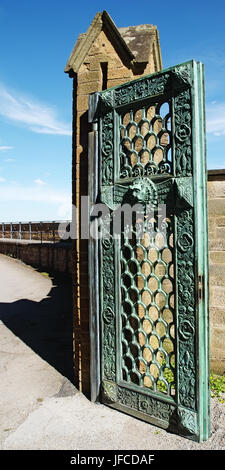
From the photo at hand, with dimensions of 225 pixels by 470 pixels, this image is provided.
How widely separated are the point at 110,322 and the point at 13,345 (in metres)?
2.98

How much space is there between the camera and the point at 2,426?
346cm

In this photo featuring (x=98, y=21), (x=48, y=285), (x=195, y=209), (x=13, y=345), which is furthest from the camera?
(x=48, y=285)

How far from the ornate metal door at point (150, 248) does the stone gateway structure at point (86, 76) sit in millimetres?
267

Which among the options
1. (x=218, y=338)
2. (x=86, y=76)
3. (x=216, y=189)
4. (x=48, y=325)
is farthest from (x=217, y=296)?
(x=48, y=325)

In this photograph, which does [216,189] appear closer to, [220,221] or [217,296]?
[220,221]

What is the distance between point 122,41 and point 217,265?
3135mm

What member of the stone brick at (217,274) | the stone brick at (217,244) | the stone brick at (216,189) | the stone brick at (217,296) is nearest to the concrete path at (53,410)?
the stone brick at (217,296)

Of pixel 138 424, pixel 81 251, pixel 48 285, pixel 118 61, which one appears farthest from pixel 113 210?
pixel 48 285

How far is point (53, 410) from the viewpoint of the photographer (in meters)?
3.76

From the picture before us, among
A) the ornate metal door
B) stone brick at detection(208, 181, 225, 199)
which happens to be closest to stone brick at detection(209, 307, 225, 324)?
the ornate metal door

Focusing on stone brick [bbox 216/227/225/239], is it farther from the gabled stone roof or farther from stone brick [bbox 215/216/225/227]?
the gabled stone roof

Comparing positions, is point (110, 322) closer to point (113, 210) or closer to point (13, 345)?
point (113, 210)

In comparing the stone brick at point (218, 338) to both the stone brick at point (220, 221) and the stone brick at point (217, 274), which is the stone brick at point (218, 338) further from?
the stone brick at point (220, 221)

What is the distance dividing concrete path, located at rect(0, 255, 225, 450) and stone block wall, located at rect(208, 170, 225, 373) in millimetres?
863
